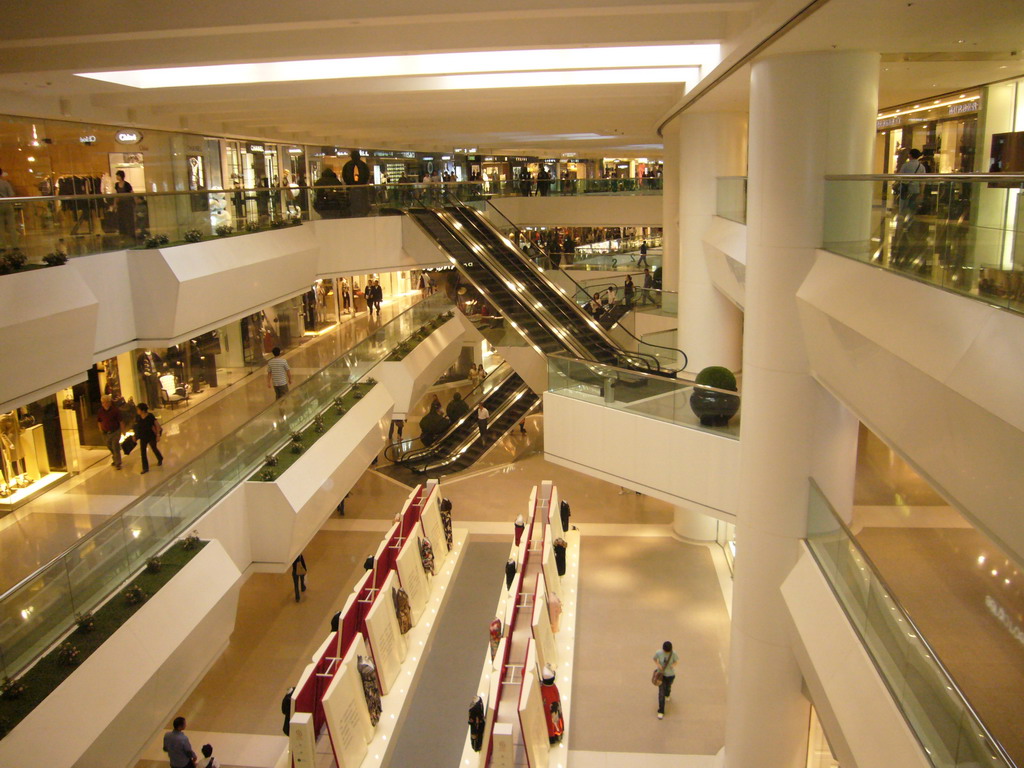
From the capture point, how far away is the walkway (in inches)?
398

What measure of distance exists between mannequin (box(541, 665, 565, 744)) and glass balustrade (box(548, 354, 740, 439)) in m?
3.38

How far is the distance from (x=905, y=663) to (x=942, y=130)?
10392 millimetres

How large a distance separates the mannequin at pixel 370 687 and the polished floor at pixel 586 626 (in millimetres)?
725

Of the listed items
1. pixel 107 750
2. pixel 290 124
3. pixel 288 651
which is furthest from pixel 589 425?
pixel 290 124

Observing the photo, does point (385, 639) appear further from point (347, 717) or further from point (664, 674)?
point (664, 674)

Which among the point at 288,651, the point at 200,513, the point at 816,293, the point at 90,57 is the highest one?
the point at 90,57

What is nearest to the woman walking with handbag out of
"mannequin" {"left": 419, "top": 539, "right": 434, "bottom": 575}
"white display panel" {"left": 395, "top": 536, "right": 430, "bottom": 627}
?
"white display panel" {"left": 395, "top": 536, "right": 430, "bottom": 627}

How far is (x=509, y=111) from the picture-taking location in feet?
49.6

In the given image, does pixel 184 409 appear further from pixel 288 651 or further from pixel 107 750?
pixel 107 750

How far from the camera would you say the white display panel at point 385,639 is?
10180 mm

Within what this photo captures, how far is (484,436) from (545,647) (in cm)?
1049

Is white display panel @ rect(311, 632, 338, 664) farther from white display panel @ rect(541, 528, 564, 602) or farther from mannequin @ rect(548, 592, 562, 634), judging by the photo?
white display panel @ rect(541, 528, 564, 602)

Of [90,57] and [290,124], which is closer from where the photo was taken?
[90,57]

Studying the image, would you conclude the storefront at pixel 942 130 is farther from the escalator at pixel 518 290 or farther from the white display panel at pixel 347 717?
the white display panel at pixel 347 717
